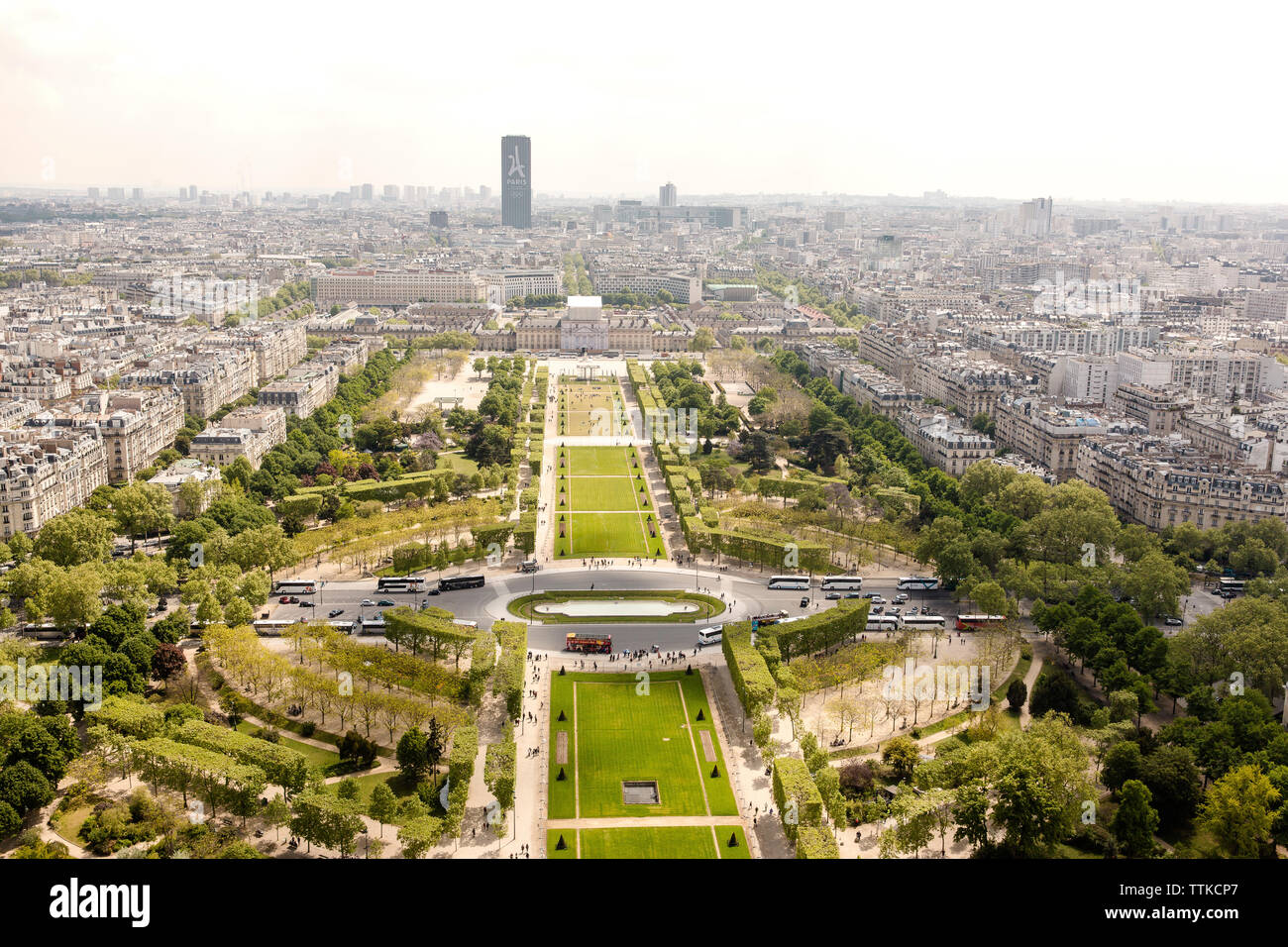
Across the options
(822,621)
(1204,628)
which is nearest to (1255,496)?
(1204,628)

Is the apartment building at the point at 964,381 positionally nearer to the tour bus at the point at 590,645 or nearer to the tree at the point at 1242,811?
the tour bus at the point at 590,645

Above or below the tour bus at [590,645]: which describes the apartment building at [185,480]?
above

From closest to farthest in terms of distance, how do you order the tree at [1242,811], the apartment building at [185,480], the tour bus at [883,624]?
1. the tree at [1242,811]
2. the tour bus at [883,624]
3. the apartment building at [185,480]

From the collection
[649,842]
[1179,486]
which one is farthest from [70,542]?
[1179,486]

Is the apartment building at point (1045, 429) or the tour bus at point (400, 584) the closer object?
the tour bus at point (400, 584)

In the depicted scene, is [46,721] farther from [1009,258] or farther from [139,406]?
[1009,258]

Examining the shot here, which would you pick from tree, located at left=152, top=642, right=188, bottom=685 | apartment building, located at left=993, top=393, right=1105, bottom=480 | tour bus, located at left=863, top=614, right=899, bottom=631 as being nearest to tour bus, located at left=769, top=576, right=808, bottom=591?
tour bus, located at left=863, top=614, right=899, bottom=631

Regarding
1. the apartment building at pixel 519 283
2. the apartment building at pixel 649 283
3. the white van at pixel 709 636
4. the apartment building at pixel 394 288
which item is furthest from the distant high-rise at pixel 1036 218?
the white van at pixel 709 636
